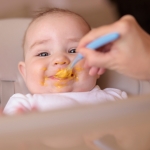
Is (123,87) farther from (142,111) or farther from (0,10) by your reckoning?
(0,10)

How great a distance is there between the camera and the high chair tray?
1.25 ft

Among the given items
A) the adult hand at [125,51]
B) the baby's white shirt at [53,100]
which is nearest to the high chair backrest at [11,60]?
the baby's white shirt at [53,100]

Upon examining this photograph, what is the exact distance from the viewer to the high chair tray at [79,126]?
38cm

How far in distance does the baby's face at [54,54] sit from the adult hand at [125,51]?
22cm

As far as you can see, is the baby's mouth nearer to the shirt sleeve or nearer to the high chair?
the shirt sleeve

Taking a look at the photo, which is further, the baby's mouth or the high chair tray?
the baby's mouth

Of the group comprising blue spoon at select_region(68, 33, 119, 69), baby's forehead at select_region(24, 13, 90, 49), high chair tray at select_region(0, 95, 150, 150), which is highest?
blue spoon at select_region(68, 33, 119, 69)

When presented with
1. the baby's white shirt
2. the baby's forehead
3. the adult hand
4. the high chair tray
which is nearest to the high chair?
the high chair tray

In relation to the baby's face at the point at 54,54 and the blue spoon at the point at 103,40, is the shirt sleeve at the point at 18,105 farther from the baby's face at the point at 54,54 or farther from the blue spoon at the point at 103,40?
the blue spoon at the point at 103,40

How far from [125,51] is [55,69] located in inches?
10.6

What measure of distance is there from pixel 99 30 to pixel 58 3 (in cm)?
109

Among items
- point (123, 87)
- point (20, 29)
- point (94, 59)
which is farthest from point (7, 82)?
point (94, 59)

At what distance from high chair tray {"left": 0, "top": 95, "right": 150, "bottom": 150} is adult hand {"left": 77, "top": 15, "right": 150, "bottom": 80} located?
11 centimetres

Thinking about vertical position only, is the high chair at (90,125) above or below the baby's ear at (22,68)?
above
